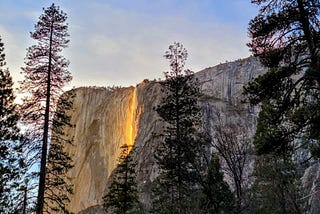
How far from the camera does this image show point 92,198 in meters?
54.2

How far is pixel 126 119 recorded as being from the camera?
197 ft

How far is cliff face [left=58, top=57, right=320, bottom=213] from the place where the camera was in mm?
49938

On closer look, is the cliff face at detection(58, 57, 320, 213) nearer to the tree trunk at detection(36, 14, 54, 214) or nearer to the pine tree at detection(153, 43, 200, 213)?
the pine tree at detection(153, 43, 200, 213)

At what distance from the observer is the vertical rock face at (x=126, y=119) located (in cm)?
5056

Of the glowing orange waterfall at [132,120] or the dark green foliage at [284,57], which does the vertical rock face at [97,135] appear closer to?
the glowing orange waterfall at [132,120]

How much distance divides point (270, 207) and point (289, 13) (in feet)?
57.0

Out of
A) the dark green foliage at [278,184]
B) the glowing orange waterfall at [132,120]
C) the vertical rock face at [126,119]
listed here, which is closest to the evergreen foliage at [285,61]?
the dark green foliage at [278,184]

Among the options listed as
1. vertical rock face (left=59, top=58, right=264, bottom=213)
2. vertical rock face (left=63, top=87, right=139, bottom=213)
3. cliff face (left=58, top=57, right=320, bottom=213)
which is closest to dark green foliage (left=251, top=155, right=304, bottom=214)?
cliff face (left=58, top=57, right=320, bottom=213)

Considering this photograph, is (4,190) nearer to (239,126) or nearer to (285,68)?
(285,68)

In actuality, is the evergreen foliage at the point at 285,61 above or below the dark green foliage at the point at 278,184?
above

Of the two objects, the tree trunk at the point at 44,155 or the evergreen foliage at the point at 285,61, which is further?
the tree trunk at the point at 44,155

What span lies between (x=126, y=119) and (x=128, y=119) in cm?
38

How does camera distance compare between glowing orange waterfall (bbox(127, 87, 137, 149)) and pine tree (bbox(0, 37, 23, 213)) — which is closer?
pine tree (bbox(0, 37, 23, 213))

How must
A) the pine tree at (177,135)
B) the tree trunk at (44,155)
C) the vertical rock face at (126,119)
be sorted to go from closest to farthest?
1. the tree trunk at (44,155)
2. the pine tree at (177,135)
3. the vertical rock face at (126,119)
